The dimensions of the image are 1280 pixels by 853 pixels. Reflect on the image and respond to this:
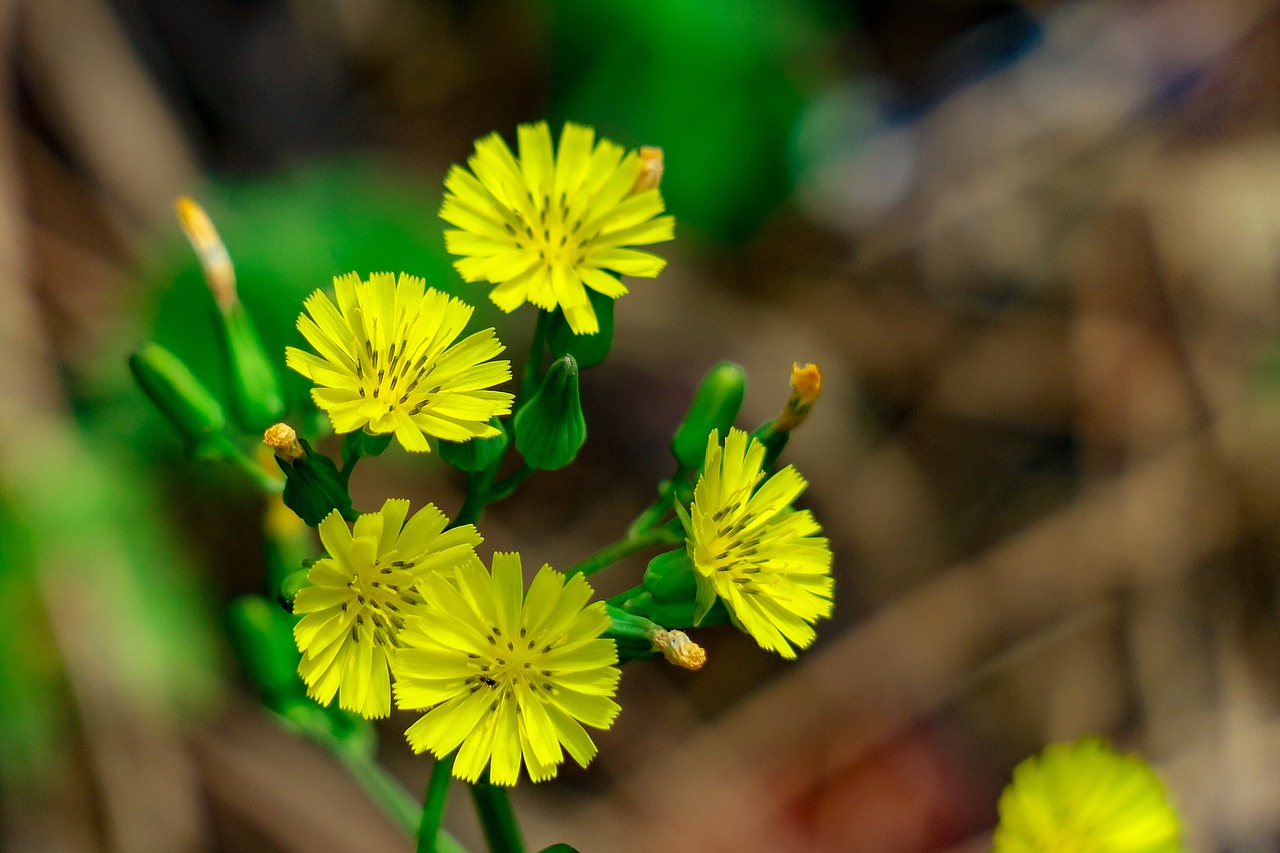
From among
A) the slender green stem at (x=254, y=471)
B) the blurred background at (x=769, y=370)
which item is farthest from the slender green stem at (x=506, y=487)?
the blurred background at (x=769, y=370)

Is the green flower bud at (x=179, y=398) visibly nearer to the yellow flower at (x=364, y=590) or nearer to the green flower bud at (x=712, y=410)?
the yellow flower at (x=364, y=590)

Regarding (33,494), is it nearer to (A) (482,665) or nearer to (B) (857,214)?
(A) (482,665)

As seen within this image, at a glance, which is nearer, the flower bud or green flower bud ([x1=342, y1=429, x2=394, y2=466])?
green flower bud ([x1=342, y1=429, x2=394, y2=466])

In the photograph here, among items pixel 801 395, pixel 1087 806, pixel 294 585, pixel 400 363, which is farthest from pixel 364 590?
pixel 1087 806

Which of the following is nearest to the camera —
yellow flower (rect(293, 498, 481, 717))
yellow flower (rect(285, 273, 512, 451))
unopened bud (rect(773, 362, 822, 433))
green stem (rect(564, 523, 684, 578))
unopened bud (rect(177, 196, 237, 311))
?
yellow flower (rect(293, 498, 481, 717))

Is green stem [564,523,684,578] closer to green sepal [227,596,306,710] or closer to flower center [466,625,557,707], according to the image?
flower center [466,625,557,707]

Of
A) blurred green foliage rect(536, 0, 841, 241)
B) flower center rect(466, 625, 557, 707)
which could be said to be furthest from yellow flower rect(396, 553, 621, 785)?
blurred green foliage rect(536, 0, 841, 241)
